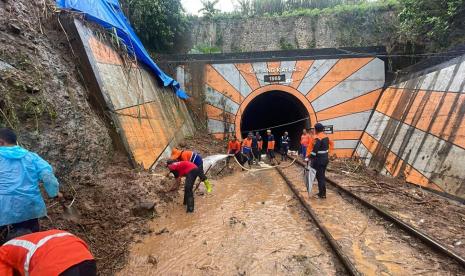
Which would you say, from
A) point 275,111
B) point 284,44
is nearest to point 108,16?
point 284,44

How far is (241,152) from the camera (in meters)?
12.7

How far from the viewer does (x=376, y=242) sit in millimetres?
4922

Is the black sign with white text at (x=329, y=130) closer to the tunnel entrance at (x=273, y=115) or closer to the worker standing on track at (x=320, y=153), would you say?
the tunnel entrance at (x=273, y=115)

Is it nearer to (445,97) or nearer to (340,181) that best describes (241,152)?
(340,181)

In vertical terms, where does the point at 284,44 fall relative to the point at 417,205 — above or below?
above

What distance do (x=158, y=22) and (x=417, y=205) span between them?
12136 mm

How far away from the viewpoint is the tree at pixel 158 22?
1410cm

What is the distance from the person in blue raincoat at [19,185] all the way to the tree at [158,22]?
1156cm

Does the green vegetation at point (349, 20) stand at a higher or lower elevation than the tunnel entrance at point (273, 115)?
higher

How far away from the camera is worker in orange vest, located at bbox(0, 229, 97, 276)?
2.10 metres

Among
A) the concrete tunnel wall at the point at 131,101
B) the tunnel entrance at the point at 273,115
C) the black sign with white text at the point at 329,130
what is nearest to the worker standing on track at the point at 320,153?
the concrete tunnel wall at the point at 131,101

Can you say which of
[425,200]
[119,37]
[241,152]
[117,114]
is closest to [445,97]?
[425,200]

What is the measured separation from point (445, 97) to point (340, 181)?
3266 millimetres

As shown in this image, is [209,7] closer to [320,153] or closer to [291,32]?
[291,32]
